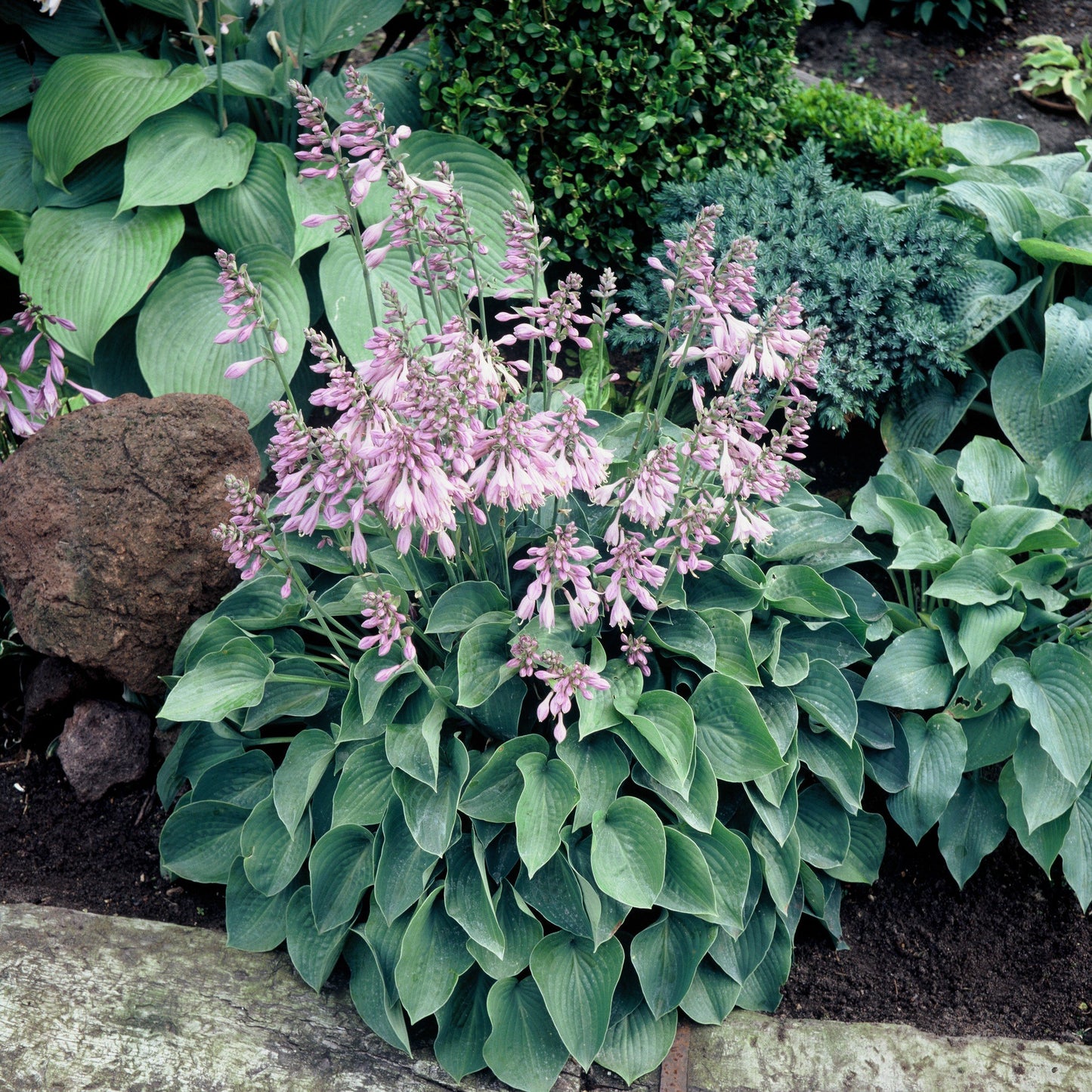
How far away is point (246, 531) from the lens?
8.20 feet

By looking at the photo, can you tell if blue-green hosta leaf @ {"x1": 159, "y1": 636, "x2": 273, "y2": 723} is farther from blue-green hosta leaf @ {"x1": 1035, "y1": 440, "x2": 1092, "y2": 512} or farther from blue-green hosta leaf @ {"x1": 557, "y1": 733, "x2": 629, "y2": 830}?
blue-green hosta leaf @ {"x1": 1035, "y1": 440, "x2": 1092, "y2": 512}

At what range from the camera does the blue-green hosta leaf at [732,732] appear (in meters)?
2.85

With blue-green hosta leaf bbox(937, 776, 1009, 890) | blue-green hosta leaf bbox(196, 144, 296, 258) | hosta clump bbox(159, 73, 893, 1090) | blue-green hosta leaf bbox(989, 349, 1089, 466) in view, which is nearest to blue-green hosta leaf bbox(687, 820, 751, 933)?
hosta clump bbox(159, 73, 893, 1090)

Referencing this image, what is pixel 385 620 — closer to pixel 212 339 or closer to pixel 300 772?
pixel 300 772

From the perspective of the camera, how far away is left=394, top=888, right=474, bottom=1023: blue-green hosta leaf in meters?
2.70

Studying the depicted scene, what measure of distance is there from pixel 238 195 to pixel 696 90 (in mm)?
1949

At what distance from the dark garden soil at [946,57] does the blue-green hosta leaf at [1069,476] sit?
3.45 m

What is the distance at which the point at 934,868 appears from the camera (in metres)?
3.42

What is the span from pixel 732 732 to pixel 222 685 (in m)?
1.42

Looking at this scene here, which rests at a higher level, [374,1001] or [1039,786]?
[1039,786]

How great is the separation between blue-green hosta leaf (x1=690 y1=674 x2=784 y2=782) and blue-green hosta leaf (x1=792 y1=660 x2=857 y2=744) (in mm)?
209

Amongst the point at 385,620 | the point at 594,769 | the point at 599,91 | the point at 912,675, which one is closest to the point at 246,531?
the point at 385,620

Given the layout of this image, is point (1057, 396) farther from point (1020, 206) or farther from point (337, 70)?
point (337, 70)

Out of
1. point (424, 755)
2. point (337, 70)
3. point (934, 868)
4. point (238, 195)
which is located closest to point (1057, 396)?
point (934, 868)
